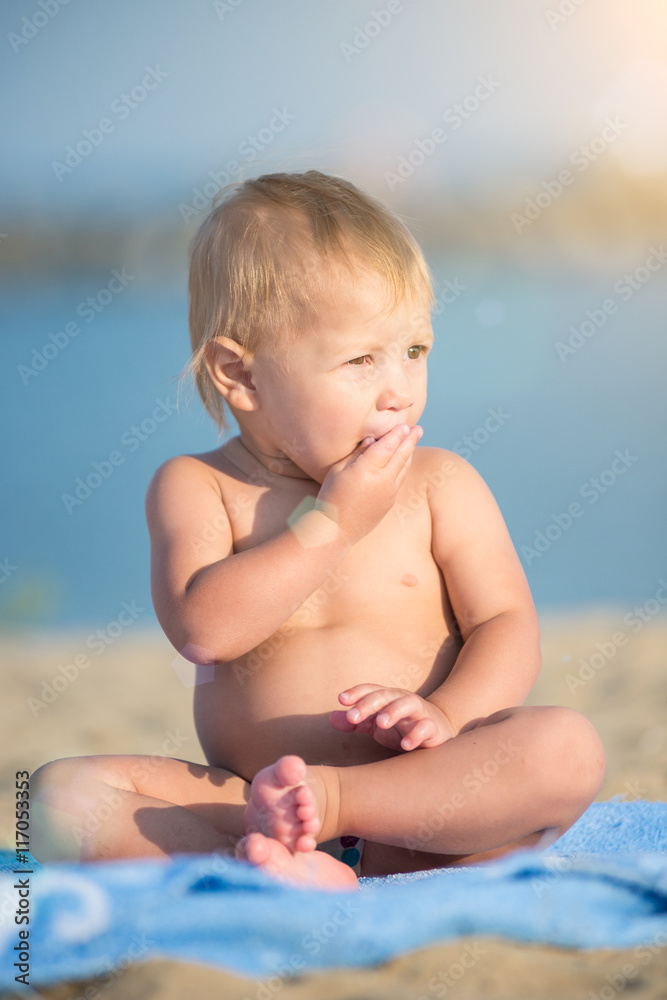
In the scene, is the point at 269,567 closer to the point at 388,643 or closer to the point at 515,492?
the point at 388,643

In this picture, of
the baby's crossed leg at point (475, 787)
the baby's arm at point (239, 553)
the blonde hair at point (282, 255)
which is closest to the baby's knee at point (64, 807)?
the baby's arm at point (239, 553)

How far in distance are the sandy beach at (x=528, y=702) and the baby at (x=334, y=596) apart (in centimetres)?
26

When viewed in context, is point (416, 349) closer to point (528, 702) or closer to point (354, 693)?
point (354, 693)

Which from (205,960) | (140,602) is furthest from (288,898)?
(140,602)

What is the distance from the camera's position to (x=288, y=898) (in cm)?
123

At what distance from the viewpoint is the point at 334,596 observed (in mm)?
1808

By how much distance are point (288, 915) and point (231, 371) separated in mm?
1042

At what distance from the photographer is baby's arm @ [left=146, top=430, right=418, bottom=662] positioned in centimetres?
162

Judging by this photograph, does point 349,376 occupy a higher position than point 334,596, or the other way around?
point 349,376

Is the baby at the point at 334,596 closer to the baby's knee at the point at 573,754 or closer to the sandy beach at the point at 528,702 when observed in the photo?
the baby's knee at the point at 573,754

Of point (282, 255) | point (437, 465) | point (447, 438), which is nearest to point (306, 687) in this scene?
point (437, 465)

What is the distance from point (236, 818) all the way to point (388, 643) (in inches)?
16.1

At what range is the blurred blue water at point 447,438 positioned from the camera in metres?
5.31

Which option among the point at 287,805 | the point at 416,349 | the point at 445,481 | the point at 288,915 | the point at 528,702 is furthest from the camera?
the point at 528,702
